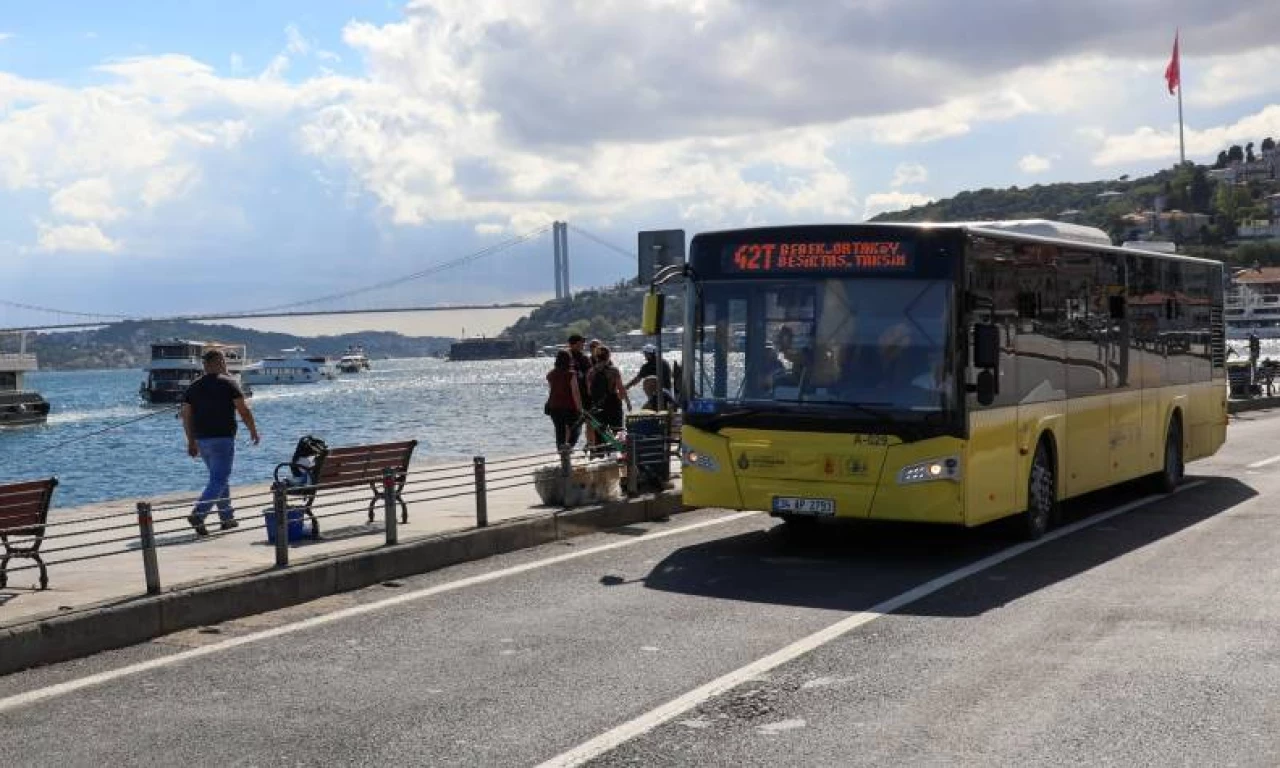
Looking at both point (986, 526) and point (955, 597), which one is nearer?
point (955, 597)

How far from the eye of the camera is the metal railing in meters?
10.6

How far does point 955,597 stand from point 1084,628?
4.68 feet

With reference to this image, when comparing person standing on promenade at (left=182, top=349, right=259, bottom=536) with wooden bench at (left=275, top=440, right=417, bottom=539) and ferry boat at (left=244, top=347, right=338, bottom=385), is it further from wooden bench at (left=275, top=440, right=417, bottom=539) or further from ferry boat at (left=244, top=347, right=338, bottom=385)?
ferry boat at (left=244, top=347, right=338, bottom=385)

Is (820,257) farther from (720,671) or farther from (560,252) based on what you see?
(560,252)

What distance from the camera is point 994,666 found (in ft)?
28.1

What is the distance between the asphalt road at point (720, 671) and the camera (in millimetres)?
7000

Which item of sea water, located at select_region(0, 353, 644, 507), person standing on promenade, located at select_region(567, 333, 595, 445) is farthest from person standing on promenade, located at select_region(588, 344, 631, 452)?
sea water, located at select_region(0, 353, 644, 507)

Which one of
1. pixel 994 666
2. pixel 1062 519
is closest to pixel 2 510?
pixel 994 666

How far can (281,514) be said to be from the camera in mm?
11711

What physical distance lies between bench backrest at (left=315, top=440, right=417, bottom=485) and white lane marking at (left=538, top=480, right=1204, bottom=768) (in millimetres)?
4839

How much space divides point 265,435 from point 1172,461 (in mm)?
71145

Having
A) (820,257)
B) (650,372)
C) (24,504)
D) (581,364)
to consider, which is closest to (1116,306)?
(820,257)

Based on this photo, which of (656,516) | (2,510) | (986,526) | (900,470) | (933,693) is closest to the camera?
(933,693)

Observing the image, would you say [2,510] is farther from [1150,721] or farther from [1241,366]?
[1241,366]
